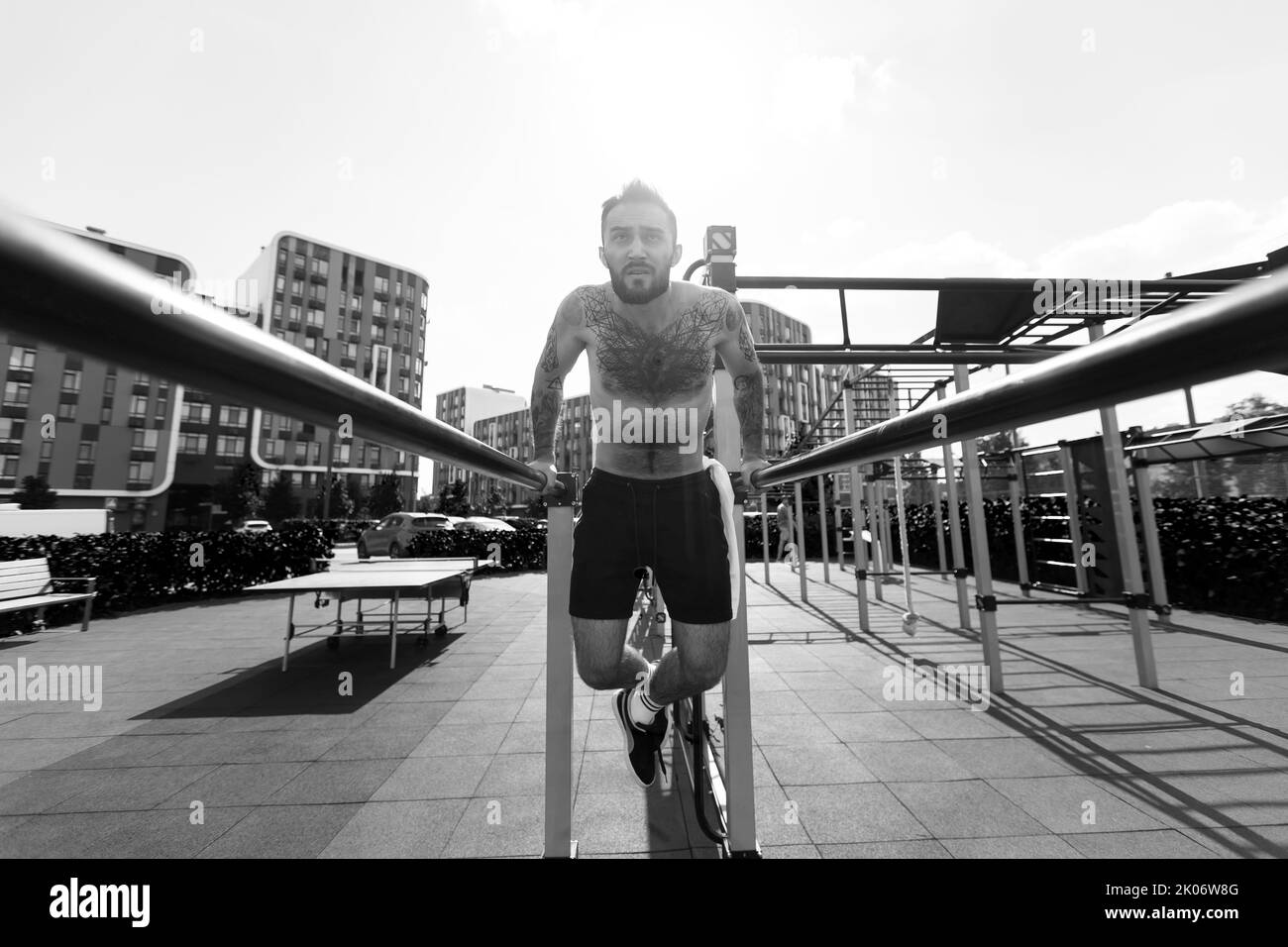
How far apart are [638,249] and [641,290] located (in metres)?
0.15

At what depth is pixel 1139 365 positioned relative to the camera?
644mm

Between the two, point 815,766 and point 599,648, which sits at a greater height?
point 599,648

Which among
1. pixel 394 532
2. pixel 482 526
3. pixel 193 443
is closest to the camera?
pixel 482 526

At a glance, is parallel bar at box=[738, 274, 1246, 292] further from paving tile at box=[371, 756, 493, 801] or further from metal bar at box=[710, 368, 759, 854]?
paving tile at box=[371, 756, 493, 801]

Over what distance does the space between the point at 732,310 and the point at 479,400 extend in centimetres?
8118

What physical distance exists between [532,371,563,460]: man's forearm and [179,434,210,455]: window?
54.2m

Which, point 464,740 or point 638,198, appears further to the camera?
point 464,740

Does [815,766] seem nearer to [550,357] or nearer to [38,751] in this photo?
[550,357]

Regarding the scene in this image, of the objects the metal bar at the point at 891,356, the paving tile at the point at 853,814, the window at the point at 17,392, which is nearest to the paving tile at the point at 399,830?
the paving tile at the point at 853,814

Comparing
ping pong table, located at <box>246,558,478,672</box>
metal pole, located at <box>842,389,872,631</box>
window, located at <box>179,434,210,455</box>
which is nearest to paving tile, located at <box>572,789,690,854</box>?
ping pong table, located at <box>246,558,478,672</box>

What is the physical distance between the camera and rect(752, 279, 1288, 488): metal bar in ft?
1.76

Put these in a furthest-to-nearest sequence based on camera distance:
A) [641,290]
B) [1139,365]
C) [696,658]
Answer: [641,290] < [696,658] < [1139,365]

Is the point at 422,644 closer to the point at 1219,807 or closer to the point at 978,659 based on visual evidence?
the point at 978,659

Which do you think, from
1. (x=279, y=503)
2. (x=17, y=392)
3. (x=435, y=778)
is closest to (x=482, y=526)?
(x=435, y=778)
